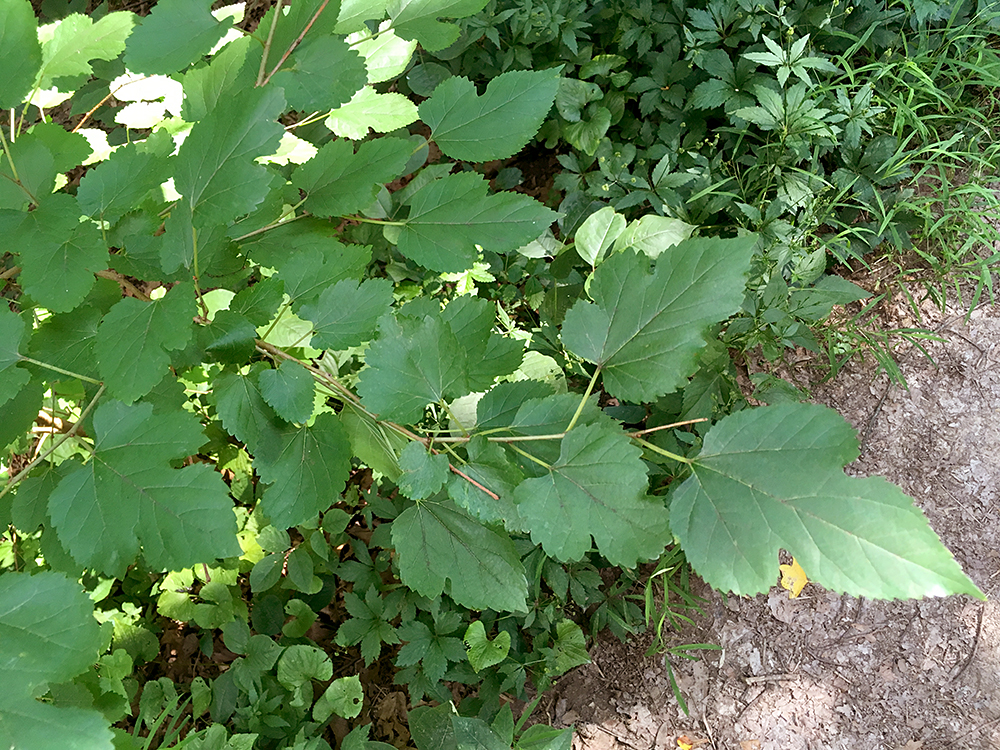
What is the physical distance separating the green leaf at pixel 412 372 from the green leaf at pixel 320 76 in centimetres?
38

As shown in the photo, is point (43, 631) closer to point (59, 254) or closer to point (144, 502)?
point (144, 502)

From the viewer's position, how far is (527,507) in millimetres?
766

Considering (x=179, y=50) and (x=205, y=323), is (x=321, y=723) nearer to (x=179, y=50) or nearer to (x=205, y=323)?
(x=205, y=323)

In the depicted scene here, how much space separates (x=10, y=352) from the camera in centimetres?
90

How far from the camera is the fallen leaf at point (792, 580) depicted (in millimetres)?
2178

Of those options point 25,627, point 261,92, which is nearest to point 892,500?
point 261,92

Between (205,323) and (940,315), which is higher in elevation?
(205,323)

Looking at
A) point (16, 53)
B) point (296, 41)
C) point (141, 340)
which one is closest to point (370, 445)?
point (141, 340)

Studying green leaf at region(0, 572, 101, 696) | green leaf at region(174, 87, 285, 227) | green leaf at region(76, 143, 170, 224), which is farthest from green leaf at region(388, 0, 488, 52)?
green leaf at region(0, 572, 101, 696)

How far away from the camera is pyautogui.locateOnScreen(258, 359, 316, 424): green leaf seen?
93 centimetres

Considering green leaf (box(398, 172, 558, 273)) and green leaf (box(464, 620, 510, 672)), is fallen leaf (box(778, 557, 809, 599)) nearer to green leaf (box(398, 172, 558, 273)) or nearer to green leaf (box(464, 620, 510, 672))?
green leaf (box(464, 620, 510, 672))

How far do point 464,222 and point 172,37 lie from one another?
1.71 feet

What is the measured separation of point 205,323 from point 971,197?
2.58 metres

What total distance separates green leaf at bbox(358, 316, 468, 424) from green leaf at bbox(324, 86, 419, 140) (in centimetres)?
63
